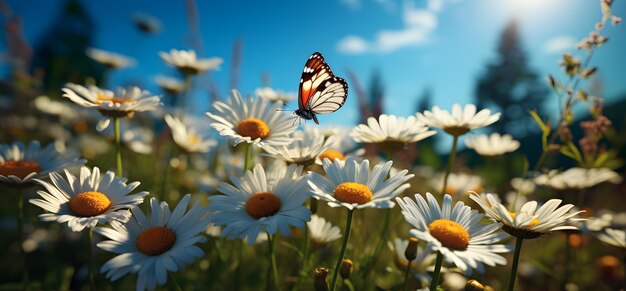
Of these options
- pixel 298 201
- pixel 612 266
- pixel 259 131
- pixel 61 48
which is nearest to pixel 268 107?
pixel 259 131

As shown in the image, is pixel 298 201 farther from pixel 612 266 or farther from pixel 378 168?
pixel 612 266

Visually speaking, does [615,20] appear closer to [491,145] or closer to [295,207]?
[491,145]

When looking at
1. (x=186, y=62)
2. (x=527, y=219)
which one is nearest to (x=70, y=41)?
(x=186, y=62)

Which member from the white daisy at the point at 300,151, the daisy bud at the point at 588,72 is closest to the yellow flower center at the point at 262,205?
the white daisy at the point at 300,151

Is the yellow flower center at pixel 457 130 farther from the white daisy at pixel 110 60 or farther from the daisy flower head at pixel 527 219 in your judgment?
the white daisy at pixel 110 60

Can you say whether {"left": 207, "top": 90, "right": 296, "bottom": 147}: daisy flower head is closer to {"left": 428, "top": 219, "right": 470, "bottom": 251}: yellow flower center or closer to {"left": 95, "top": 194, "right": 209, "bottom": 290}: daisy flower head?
{"left": 95, "top": 194, "right": 209, "bottom": 290}: daisy flower head

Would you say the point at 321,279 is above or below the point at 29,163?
below

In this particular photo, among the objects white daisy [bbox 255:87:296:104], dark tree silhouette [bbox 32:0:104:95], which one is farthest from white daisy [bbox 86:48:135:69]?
dark tree silhouette [bbox 32:0:104:95]
